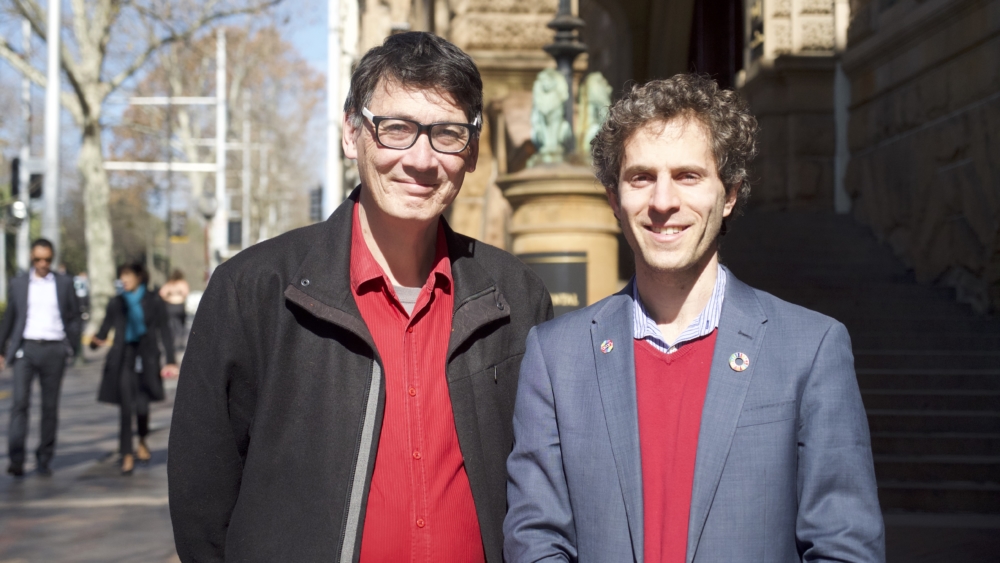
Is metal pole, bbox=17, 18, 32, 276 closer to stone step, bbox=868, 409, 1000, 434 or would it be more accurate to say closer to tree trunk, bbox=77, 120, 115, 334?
tree trunk, bbox=77, 120, 115, 334

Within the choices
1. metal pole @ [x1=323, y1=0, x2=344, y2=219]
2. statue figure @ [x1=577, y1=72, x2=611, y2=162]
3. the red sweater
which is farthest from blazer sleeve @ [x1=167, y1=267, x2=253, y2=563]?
metal pole @ [x1=323, y1=0, x2=344, y2=219]

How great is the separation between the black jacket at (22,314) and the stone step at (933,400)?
714 cm

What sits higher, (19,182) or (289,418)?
(19,182)

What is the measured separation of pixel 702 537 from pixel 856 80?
13.5 meters

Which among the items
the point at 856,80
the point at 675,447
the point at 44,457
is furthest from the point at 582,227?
the point at 675,447

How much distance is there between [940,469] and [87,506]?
20.3ft

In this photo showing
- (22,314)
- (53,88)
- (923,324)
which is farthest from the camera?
(53,88)

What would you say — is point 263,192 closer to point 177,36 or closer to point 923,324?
point 177,36

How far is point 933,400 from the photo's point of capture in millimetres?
8648

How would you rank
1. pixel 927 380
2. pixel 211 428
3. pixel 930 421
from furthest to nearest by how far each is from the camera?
1. pixel 927 380
2. pixel 930 421
3. pixel 211 428

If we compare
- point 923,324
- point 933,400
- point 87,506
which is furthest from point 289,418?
point 923,324

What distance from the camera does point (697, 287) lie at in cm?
241

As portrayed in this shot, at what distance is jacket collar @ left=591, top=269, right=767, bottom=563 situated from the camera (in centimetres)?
218

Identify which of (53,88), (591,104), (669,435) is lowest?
(669,435)
